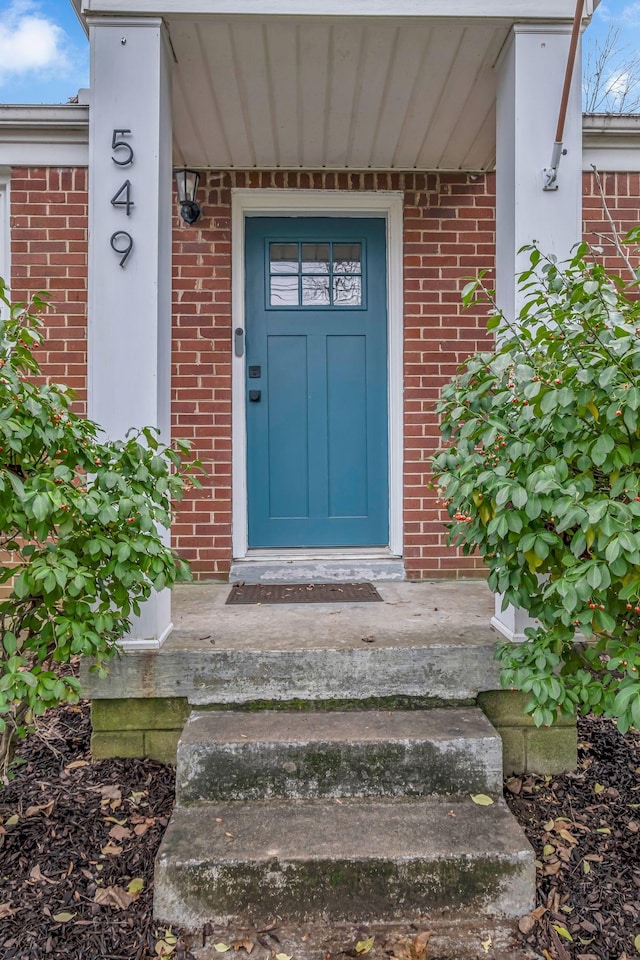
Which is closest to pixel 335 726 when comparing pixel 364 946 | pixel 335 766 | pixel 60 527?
pixel 335 766

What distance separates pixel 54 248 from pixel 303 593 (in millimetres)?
2334

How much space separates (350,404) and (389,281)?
759 millimetres

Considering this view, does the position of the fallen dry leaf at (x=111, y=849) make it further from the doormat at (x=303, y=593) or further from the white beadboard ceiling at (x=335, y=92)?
the white beadboard ceiling at (x=335, y=92)

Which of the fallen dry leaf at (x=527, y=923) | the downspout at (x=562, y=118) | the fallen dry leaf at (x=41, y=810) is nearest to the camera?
the fallen dry leaf at (x=527, y=923)

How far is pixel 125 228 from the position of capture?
233 centimetres

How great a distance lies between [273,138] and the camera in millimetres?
3193

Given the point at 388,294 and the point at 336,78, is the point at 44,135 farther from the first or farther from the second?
the point at 388,294

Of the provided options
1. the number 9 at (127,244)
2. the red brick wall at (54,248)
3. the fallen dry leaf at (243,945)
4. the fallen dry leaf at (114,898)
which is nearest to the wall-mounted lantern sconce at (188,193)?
the red brick wall at (54,248)

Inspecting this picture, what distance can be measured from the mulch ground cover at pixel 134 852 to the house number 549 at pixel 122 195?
1933mm

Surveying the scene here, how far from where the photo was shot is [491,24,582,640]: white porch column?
238 cm

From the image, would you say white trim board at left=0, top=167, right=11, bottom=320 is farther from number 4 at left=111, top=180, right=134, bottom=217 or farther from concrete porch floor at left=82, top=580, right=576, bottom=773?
concrete porch floor at left=82, top=580, right=576, bottom=773

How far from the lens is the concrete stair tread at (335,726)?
2.03 m

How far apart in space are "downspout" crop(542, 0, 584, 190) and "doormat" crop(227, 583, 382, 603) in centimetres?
197

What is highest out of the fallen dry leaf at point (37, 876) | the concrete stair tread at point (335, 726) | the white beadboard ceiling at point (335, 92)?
the white beadboard ceiling at point (335, 92)
